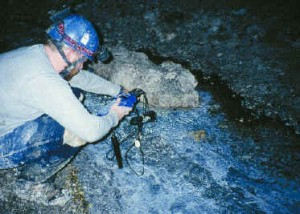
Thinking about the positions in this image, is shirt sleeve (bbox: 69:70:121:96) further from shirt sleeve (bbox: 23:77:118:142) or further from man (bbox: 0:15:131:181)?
shirt sleeve (bbox: 23:77:118:142)

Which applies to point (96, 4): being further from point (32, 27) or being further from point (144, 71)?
point (144, 71)

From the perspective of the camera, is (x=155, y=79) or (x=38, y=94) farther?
(x=155, y=79)

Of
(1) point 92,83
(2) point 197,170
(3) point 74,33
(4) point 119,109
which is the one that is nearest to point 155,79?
(1) point 92,83

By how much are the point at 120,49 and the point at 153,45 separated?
29.4 inches

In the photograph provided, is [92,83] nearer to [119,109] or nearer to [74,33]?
[119,109]

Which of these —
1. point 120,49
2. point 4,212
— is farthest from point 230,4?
point 4,212

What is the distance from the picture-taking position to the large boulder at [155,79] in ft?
11.1

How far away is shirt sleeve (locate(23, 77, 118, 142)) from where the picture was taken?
73.1 inches

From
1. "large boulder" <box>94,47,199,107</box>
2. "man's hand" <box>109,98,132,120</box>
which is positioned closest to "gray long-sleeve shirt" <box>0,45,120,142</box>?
"man's hand" <box>109,98,132,120</box>

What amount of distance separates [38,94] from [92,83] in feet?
3.22

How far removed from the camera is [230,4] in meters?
5.27

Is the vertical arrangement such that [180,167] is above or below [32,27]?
below

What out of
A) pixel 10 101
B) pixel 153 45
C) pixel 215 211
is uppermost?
pixel 10 101

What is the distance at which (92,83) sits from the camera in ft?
9.25
